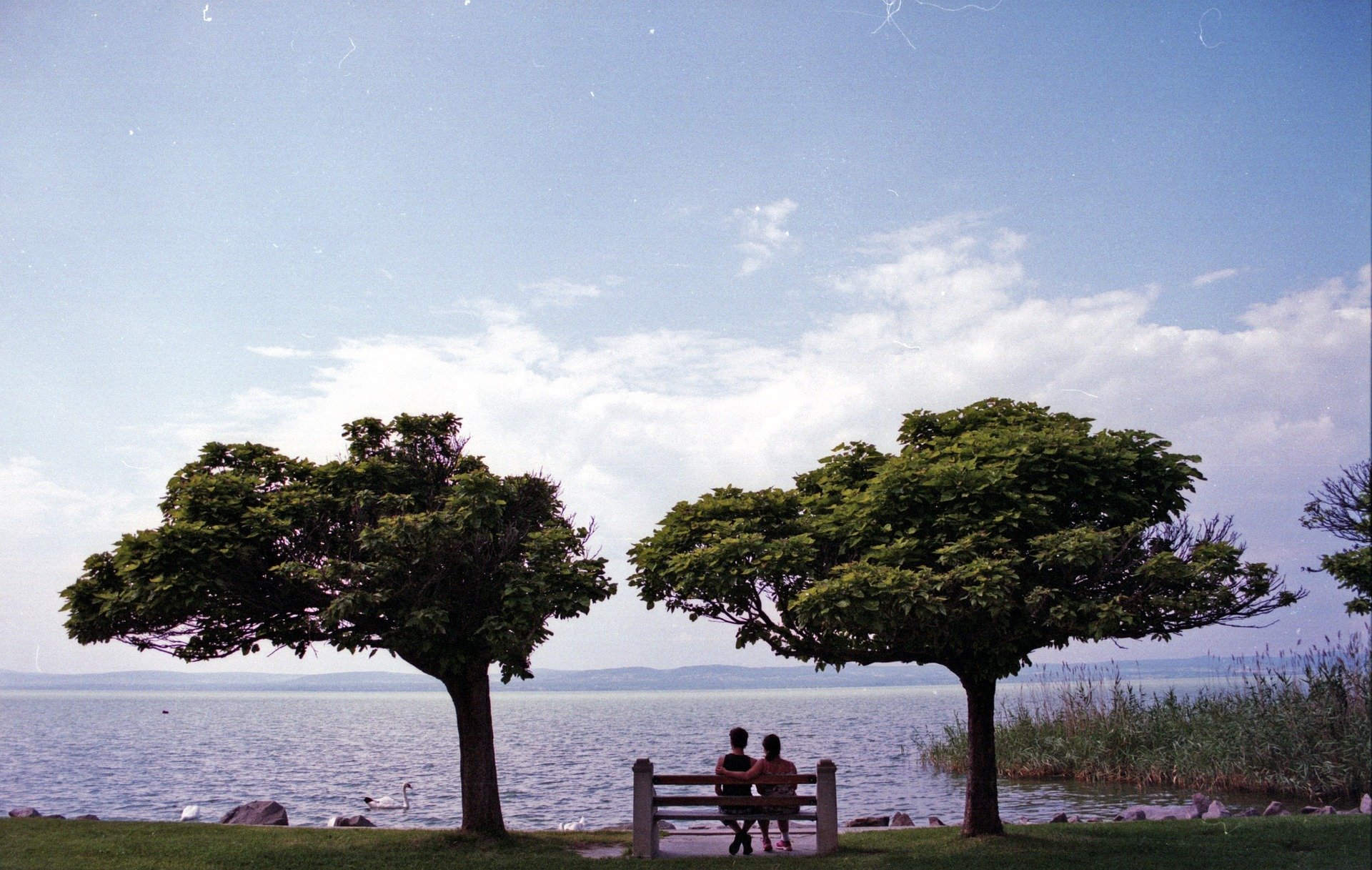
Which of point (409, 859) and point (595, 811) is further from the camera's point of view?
point (595, 811)

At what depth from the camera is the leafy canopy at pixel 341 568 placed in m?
16.9

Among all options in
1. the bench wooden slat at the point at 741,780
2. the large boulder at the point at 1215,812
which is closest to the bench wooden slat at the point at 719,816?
the bench wooden slat at the point at 741,780

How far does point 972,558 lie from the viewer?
16406 millimetres

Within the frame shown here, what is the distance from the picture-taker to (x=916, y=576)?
51.8 feet

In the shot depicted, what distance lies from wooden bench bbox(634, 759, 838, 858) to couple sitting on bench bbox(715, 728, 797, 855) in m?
0.09

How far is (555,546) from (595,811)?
19023mm

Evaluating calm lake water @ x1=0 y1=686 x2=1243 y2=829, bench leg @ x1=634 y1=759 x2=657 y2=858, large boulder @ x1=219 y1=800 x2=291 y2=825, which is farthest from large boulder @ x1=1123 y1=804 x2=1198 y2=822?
large boulder @ x1=219 y1=800 x2=291 y2=825

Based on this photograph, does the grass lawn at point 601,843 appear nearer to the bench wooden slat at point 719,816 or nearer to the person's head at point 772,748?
the bench wooden slat at point 719,816

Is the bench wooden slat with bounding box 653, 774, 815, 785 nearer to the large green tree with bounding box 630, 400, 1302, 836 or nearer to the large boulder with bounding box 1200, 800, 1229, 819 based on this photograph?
the large green tree with bounding box 630, 400, 1302, 836

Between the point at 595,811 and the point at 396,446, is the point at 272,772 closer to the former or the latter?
the point at 595,811

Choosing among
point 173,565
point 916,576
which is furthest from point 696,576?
point 173,565

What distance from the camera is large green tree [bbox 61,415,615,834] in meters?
17.0

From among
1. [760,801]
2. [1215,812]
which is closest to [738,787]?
[760,801]

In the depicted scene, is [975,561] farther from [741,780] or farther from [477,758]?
[477,758]
